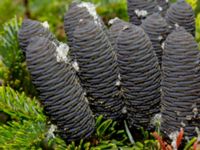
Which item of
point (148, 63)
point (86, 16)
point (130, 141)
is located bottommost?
point (130, 141)

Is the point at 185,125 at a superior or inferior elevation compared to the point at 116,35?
inferior

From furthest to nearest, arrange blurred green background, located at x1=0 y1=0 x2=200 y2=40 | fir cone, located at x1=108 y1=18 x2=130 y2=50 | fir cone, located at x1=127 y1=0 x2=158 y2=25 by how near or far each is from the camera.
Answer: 1. blurred green background, located at x1=0 y1=0 x2=200 y2=40
2. fir cone, located at x1=127 y1=0 x2=158 y2=25
3. fir cone, located at x1=108 y1=18 x2=130 y2=50

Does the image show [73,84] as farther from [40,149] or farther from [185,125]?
[185,125]

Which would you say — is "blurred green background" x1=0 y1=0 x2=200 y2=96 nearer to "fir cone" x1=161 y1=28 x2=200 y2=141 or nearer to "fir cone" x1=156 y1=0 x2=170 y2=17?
"fir cone" x1=156 y1=0 x2=170 y2=17

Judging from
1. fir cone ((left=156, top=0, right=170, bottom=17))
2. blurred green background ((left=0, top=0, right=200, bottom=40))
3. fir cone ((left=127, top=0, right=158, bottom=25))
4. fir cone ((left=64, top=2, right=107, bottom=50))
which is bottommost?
blurred green background ((left=0, top=0, right=200, bottom=40))

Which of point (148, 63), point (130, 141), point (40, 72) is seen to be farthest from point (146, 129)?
point (40, 72)

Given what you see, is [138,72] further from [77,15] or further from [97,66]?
[77,15]

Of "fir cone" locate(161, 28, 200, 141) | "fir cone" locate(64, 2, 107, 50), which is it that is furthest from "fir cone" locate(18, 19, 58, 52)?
"fir cone" locate(161, 28, 200, 141)

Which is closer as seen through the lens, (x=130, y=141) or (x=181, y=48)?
(x=181, y=48)
